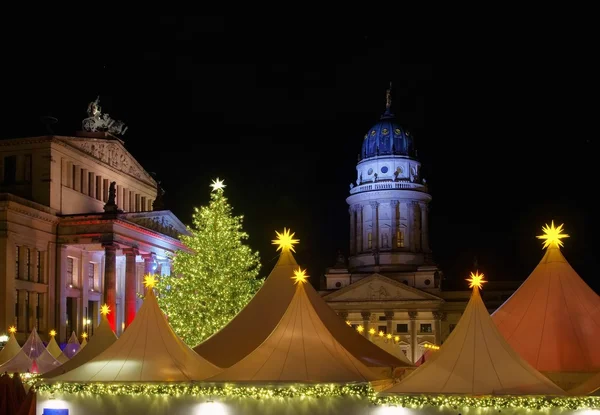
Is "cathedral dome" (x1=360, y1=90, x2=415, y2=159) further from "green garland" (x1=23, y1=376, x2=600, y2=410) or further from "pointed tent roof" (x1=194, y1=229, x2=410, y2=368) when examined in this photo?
"green garland" (x1=23, y1=376, x2=600, y2=410)

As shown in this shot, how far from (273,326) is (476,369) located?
A: 9096 millimetres

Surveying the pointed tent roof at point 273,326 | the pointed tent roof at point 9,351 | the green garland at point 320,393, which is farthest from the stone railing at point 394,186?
the green garland at point 320,393

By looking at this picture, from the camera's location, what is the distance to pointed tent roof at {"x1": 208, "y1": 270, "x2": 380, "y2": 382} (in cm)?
1989

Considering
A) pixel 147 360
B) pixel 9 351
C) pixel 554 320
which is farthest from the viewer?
pixel 9 351

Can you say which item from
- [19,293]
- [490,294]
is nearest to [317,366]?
[19,293]

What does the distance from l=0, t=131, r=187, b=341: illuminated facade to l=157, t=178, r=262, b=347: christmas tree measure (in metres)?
15.5

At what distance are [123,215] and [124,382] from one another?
3795 centimetres

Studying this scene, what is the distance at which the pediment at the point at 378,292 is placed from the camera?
3435 inches

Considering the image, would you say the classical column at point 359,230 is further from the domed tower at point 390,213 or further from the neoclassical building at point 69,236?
the neoclassical building at point 69,236

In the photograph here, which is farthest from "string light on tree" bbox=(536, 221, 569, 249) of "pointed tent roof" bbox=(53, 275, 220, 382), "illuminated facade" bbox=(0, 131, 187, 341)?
"illuminated facade" bbox=(0, 131, 187, 341)

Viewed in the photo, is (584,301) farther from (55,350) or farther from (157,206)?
(157,206)

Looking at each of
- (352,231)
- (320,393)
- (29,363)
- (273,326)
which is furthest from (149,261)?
(320,393)

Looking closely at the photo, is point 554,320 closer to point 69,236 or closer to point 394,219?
point 69,236

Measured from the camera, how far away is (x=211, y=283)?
1587 inches
